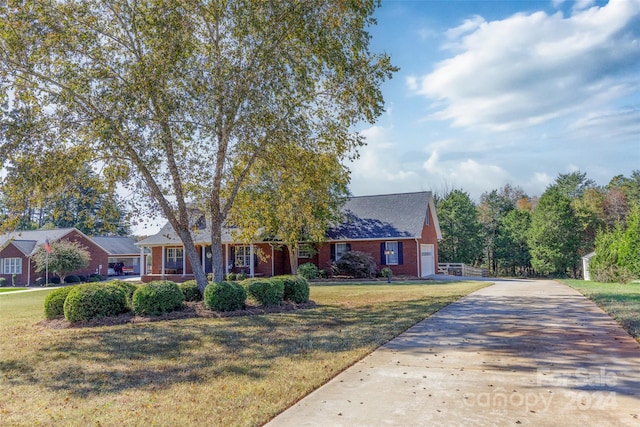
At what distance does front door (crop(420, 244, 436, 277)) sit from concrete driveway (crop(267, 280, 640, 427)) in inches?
711

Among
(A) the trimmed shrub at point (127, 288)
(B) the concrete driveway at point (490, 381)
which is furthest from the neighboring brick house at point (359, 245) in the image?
(B) the concrete driveway at point (490, 381)

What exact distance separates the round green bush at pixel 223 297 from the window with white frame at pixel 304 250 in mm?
15653

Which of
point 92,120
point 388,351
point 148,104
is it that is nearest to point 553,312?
point 388,351

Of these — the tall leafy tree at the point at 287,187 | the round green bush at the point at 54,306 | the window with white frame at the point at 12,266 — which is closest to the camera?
the round green bush at the point at 54,306

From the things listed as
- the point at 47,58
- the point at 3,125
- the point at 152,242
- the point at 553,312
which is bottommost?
the point at 553,312

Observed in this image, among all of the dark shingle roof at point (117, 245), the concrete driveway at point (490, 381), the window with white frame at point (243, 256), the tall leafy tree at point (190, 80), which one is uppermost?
the tall leafy tree at point (190, 80)

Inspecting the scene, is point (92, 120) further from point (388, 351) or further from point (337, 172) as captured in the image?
point (388, 351)

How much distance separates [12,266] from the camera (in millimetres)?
34656

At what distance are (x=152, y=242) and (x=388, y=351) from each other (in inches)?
1011

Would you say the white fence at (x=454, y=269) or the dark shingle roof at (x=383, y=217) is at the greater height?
the dark shingle roof at (x=383, y=217)

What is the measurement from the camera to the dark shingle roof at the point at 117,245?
1691 inches

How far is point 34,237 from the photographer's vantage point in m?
37.4

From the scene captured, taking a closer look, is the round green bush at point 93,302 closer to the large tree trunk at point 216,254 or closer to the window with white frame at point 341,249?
the large tree trunk at point 216,254

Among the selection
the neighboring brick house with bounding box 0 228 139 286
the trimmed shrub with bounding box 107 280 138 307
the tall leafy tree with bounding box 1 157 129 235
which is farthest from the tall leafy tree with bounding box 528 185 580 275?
the neighboring brick house with bounding box 0 228 139 286
